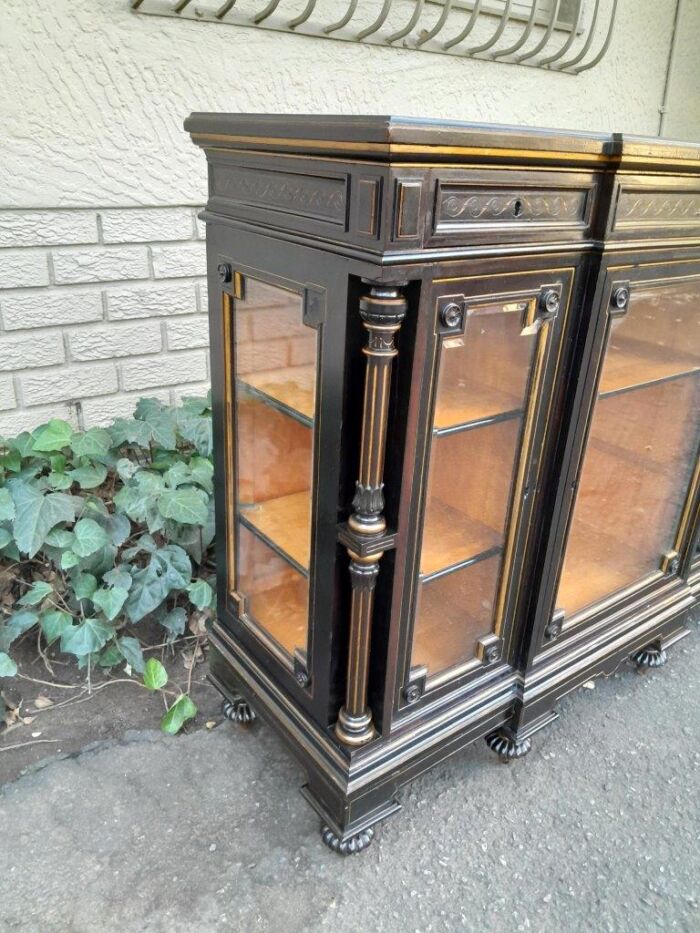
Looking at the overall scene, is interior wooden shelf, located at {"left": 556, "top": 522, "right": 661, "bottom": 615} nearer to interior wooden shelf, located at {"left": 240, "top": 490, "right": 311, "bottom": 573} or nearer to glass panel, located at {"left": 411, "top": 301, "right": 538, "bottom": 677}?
glass panel, located at {"left": 411, "top": 301, "right": 538, "bottom": 677}

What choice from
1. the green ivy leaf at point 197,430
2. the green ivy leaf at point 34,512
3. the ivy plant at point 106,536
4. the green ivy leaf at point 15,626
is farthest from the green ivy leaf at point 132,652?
the green ivy leaf at point 197,430

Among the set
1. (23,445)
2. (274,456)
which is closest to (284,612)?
(274,456)

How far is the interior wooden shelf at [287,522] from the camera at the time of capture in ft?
4.37

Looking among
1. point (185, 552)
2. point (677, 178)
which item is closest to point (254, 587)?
A: point (185, 552)

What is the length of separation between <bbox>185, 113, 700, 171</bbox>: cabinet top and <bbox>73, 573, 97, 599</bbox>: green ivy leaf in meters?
1.07

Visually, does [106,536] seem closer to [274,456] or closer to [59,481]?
[59,481]

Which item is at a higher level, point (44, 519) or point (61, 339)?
point (61, 339)

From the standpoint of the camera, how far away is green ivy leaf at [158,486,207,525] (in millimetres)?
1752

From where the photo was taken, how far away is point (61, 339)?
192 cm

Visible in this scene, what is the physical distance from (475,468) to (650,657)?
989 mm

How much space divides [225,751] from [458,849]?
1.85 feet

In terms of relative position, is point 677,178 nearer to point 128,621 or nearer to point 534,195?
point 534,195

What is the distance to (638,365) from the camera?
1.52 metres

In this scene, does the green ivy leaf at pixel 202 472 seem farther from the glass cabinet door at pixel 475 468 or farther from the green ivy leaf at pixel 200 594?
the glass cabinet door at pixel 475 468
